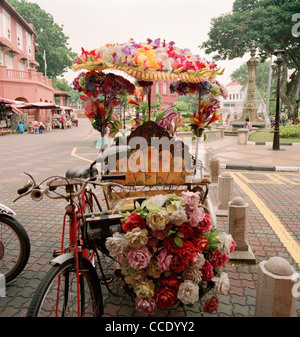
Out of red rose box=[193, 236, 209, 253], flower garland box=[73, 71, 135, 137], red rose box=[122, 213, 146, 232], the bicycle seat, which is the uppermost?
flower garland box=[73, 71, 135, 137]

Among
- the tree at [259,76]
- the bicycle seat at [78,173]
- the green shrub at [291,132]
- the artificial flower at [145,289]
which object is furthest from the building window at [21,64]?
the tree at [259,76]

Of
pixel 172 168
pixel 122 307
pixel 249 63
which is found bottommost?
pixel 122 307

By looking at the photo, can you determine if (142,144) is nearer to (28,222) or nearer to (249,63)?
(28,222)

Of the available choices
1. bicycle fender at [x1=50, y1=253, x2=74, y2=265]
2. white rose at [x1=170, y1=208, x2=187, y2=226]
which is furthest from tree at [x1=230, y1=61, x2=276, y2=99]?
bicycle fender at [x1=50, y1=253, x2=74, y2=265]

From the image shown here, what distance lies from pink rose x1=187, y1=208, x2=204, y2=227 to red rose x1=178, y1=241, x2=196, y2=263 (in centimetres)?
17

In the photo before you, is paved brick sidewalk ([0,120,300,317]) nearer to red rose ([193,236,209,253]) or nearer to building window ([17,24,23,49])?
red rose ([193,236,209,253])

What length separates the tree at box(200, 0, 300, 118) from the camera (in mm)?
25500

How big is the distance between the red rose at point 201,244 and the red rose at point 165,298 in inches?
15.4

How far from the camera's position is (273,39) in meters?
27.2

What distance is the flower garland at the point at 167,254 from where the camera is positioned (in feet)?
7.26

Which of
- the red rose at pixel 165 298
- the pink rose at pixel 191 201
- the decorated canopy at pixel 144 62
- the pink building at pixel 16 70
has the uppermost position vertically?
the pink building at pixel 16 70

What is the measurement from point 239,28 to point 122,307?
3028 cm

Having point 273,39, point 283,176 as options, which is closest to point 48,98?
point 273,39

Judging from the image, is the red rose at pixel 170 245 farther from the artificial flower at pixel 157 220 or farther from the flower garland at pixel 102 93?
the flower garland at pixel 102 93
